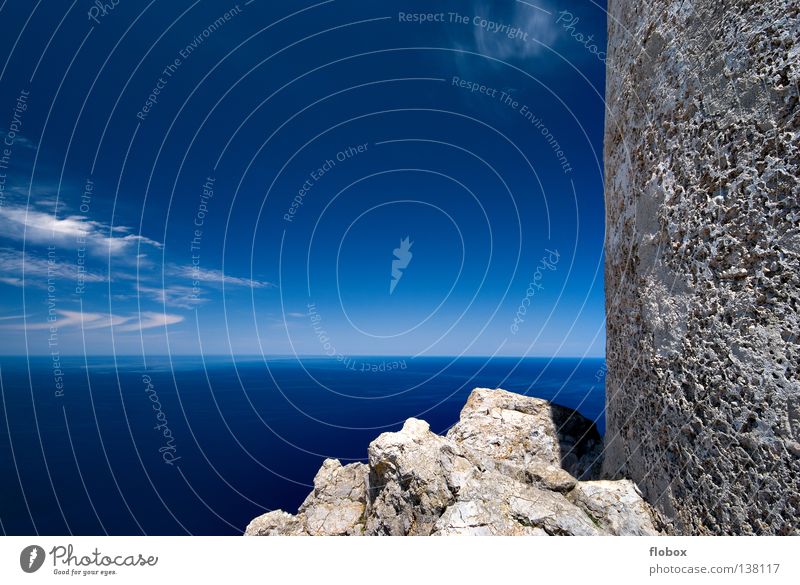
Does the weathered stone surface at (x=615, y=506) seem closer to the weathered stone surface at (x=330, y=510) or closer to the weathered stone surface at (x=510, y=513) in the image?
the weathered stone surface at (x=510, y=513)

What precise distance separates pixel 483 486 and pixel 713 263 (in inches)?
160

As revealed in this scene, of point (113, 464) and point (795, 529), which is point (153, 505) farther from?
point (795, 529)

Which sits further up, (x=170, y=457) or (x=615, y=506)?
(x=615, y=506)

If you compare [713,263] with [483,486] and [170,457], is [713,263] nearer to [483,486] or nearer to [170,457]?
[483,486]

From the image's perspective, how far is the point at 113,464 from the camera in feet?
201

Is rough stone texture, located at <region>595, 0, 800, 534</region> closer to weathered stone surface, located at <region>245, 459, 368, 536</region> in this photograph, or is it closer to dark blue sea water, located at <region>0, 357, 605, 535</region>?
weathered stone surface, located at <region>245, 459, 368, 536</region>
